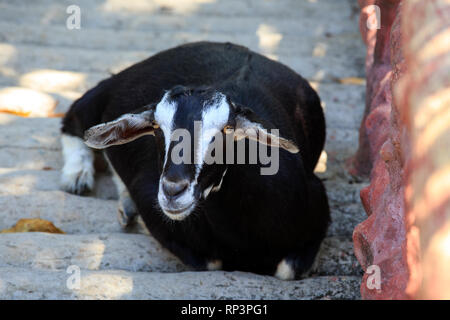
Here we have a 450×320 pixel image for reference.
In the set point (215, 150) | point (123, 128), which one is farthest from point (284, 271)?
point (123, 128)

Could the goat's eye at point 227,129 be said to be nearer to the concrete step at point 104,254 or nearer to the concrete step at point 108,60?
the concrete step at point 104,254

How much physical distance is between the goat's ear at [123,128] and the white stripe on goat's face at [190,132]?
130mm

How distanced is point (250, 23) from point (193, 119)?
398cm

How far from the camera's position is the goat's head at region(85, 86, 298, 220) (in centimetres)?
297

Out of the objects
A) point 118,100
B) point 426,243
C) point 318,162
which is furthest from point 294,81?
point 426,243

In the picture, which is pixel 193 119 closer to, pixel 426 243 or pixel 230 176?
pixel 230 176

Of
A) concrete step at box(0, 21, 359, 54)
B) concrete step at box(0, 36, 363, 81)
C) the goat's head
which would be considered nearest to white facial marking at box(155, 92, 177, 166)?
the goat's head

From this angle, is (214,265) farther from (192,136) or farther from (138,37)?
(138,37)

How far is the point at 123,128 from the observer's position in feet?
10.9

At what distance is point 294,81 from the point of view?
14.8 feet

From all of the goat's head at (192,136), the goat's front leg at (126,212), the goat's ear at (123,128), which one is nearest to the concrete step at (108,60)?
the goat's front leg at (126,212)

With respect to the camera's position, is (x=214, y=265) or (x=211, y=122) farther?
(x=214, y=265)

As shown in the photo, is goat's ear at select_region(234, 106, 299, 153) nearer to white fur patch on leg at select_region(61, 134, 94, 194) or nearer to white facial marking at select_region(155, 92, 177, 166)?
white facial marking at select_region(155, 92, 177, 166)

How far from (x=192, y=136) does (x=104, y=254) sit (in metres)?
0.91
